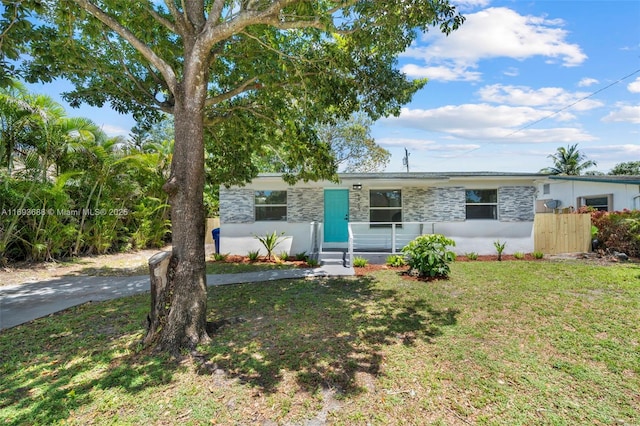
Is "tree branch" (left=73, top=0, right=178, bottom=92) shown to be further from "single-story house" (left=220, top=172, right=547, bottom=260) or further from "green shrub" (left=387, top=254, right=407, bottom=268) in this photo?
"green shrub" (left=387, top=254, right=407, bottom=268)

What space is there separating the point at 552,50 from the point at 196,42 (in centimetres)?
1379

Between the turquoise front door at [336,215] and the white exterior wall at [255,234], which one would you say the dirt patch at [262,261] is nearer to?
the white exterior wall at [255,234]

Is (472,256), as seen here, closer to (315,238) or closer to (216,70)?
(315,238)

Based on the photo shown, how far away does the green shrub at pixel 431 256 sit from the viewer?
7902 millimetres

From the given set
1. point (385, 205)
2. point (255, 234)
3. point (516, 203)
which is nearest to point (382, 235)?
point (385, 205)

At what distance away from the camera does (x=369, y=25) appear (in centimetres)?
523

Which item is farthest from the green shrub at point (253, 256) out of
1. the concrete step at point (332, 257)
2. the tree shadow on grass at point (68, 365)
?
the tree shadow on grass at point (68, 365)

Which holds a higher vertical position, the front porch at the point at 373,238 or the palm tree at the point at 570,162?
the palm tree at the point at 570,162

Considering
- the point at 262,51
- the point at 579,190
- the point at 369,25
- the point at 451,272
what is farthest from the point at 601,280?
the point at 579,190

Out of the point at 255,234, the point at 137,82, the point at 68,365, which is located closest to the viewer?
the point at 68,365

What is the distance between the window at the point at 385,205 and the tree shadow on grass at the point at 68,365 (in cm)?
912

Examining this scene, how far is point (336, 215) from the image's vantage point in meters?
12.7

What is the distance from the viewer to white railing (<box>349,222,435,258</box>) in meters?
12.2

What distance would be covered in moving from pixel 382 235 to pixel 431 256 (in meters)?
4.54
